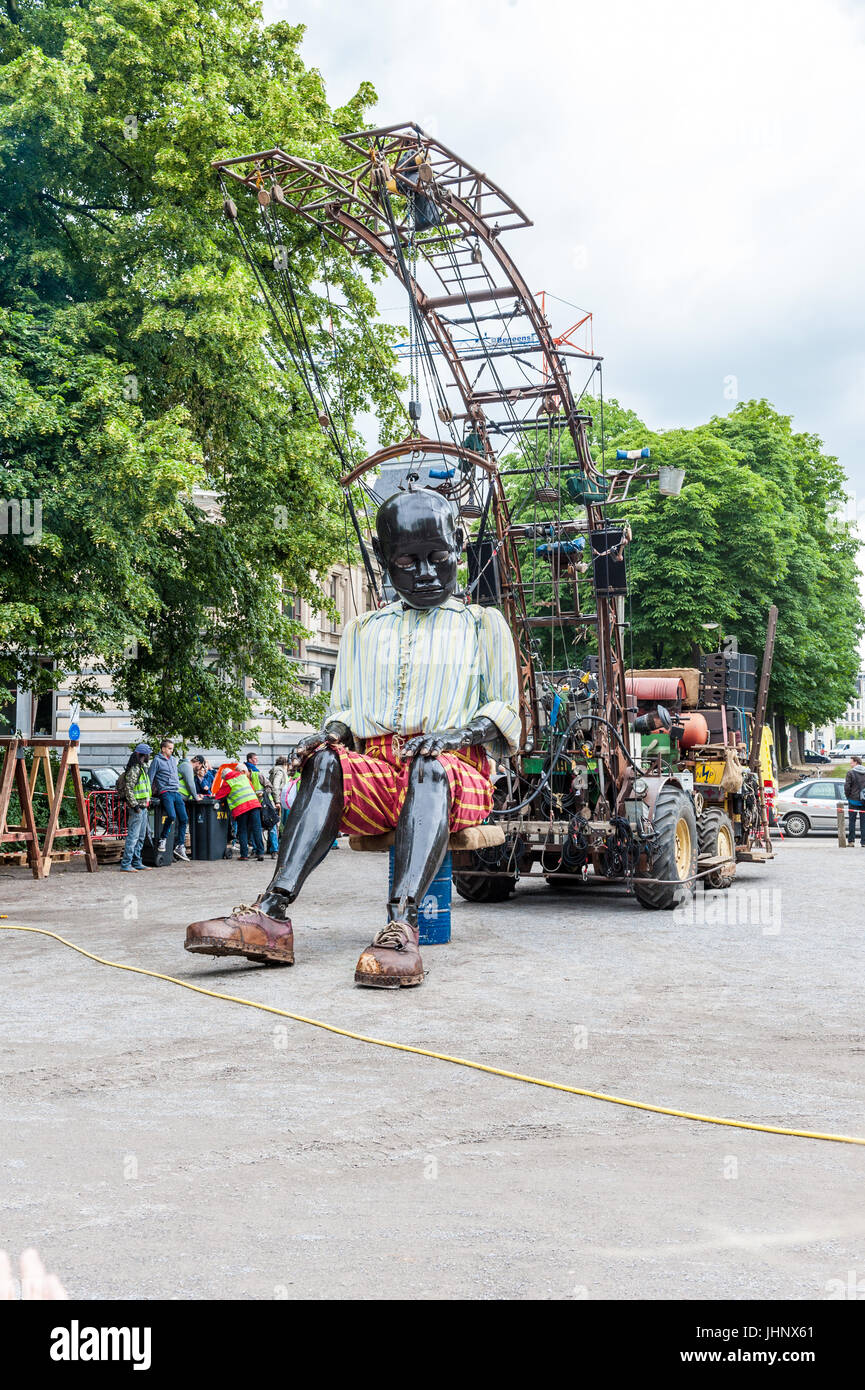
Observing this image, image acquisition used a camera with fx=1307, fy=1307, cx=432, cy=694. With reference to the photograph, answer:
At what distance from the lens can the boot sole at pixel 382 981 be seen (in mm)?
6824

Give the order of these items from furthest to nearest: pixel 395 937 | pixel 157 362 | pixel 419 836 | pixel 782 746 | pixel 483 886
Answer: pixel 782 746 < pixel 157 362 < pixel 483 886 < pixel 419 836 < pixel 395 937

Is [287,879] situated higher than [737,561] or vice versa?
[737,561]

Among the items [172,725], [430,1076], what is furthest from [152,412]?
[430,1076]

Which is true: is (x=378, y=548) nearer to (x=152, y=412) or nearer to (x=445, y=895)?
(x=445, y=895)

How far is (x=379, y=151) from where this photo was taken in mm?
10406

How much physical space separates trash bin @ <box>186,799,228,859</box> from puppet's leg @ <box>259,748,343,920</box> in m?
13.5

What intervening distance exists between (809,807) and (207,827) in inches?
624

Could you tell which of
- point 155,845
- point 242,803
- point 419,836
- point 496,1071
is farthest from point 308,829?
point 242,803

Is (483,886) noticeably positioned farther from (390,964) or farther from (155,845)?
(155,845)

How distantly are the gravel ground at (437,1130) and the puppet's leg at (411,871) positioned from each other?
16cm

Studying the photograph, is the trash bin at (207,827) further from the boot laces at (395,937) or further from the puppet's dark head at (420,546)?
the boot laces at (395,937)

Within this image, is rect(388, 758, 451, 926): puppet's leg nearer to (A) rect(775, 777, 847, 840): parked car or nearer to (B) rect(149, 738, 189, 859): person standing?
(B) rect(149, 738, 189, 859): person standing

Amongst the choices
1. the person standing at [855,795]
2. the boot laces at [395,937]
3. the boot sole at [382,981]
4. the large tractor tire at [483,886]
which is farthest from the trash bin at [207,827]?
the boot sole at [382,981]

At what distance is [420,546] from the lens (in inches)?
322
